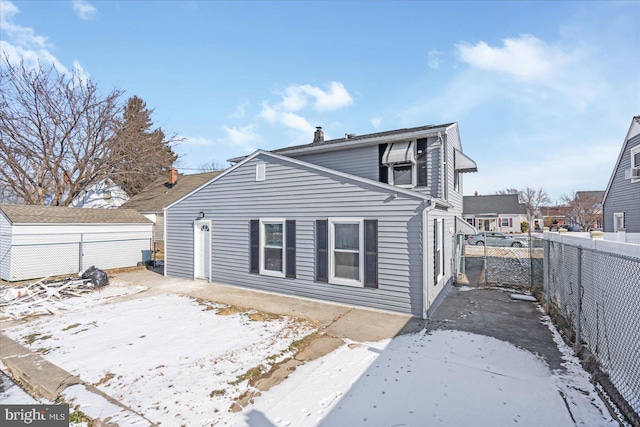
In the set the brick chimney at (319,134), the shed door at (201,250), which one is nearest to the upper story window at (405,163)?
the brick chimney at (319,134)

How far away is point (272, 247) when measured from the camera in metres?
8.55

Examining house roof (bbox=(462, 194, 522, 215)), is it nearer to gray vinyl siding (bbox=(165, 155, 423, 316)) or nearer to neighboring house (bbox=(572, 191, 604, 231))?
neighboring house (bbox=(572, 191, 604, 231))

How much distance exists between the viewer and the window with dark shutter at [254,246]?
8.77 metres

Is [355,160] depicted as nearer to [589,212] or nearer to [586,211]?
[586,211]

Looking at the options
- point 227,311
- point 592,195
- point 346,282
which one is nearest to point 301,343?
point 346,282

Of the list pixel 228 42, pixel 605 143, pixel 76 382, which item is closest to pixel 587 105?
pixel 605 143

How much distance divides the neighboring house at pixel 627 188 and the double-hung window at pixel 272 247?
486 inches

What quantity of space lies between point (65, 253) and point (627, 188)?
23.5 meters

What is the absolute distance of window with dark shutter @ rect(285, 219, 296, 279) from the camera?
26.3ft

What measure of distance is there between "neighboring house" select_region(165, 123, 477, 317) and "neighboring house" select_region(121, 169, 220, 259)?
39.9 ft

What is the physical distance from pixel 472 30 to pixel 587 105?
4958 millimetres

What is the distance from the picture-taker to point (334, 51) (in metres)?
11.1

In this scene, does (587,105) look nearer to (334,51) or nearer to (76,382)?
(334,51)

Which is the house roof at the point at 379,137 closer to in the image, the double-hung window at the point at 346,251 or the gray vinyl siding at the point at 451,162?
the gray vinyl siding at the point at 451,162
